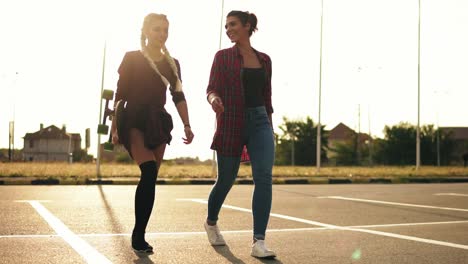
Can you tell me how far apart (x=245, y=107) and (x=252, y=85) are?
181mm

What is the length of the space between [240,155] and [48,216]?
3632 millimetres

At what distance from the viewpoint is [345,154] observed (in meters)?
102

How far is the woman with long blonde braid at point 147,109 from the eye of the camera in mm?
5020

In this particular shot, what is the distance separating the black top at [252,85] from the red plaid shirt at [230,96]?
36mm

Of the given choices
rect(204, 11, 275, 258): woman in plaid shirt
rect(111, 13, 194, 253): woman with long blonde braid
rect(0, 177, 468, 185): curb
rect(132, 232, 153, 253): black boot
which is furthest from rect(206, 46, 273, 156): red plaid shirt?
rect(0, 177, 468, 185): curb

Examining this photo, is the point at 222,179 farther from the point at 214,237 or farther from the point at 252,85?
the point at 252,85

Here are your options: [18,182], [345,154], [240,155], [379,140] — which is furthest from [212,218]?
[345,154]

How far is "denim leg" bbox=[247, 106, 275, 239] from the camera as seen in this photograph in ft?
16.6

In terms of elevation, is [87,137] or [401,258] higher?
[87,137]

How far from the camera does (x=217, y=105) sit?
497 centimetres

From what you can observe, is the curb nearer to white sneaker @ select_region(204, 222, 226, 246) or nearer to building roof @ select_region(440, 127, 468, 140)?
white sneaker @ select_region(204, 222, 226, 246)

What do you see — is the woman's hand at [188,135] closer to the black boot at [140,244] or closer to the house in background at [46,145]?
the black boot at [140,244]

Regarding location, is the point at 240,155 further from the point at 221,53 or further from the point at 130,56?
the point at 130,56

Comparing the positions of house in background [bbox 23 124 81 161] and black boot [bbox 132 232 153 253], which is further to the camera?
house in background [bbox 23 124 81 161]
